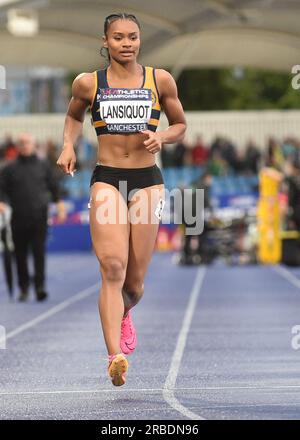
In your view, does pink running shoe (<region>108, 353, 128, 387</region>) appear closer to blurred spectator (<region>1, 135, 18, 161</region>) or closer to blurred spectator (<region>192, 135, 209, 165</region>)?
blurred spectator (<region>1, 135, 18, 161</region>)

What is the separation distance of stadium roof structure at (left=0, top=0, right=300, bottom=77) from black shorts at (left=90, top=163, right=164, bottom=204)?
21572mm

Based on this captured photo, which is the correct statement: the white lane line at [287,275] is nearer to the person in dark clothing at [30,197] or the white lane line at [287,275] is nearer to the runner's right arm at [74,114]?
the person in dark clothing at [30,197]

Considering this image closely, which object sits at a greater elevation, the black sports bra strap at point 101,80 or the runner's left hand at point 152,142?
the black sports bra strap at point 101,80

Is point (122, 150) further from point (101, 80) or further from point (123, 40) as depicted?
point (123, 40)

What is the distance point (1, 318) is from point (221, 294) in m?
4.96

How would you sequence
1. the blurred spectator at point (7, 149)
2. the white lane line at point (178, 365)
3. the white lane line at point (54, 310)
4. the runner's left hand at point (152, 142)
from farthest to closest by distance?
1. the blurred spectator at point (7, 149)
2. the white lane line at point (54, 310)
3. the runner's left hand at point (152, 142)
4. the white lane line at point (178, 365)

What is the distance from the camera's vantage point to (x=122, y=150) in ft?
30.8

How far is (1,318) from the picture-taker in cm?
1708

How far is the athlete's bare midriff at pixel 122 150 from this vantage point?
30.7 feet

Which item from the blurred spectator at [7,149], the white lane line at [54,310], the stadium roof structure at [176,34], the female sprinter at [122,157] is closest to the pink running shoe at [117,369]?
the female sprinter at [122,157]

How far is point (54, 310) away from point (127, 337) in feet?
29.4

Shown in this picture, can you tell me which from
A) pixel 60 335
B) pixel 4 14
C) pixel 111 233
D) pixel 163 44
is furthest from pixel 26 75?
pixel 111 233

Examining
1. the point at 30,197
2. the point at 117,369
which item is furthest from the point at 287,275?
the point at 117,369

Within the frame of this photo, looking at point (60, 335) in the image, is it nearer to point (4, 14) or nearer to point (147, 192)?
point (147, 192)
